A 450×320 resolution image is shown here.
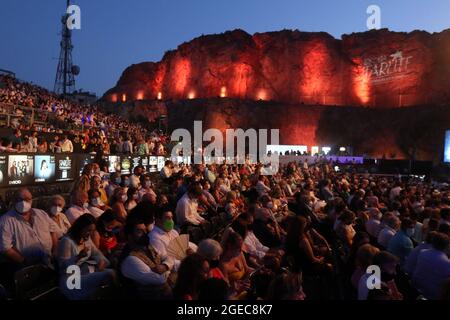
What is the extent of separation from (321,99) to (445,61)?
15.1m

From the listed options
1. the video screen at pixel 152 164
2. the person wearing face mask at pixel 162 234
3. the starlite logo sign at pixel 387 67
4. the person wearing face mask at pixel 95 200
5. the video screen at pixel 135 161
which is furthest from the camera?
the starlite logo sign at pixel 387 67

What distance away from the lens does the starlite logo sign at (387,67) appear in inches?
2189

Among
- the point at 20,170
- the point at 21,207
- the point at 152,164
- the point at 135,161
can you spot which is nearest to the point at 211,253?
the point at 21,207

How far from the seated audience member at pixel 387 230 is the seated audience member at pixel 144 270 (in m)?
4.29

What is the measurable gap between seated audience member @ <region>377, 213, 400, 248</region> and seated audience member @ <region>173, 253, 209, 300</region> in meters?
4.65

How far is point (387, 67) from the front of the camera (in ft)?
185

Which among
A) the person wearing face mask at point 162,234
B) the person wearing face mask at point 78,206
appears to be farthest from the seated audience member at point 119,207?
the person wearing face mask at point 162,234

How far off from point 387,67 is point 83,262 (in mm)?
57357

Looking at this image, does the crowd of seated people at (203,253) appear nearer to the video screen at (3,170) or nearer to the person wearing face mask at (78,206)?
the person wearing face mask at (78,206)

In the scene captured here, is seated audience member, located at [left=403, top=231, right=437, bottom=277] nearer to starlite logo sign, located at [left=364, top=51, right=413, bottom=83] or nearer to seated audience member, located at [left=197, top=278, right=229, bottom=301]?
seated audience member, located at [left=197, top=278, right=229, bottom=301]

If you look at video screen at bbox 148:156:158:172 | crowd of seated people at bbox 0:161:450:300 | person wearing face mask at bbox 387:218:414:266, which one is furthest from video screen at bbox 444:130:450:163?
person wearing face mask at bbox 387:218:414:266

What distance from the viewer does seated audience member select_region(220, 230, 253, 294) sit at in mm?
5266

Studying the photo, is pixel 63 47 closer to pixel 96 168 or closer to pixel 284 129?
pixel 284 129

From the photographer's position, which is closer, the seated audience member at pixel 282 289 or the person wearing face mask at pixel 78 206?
the seated audience member at pixel 282 289
